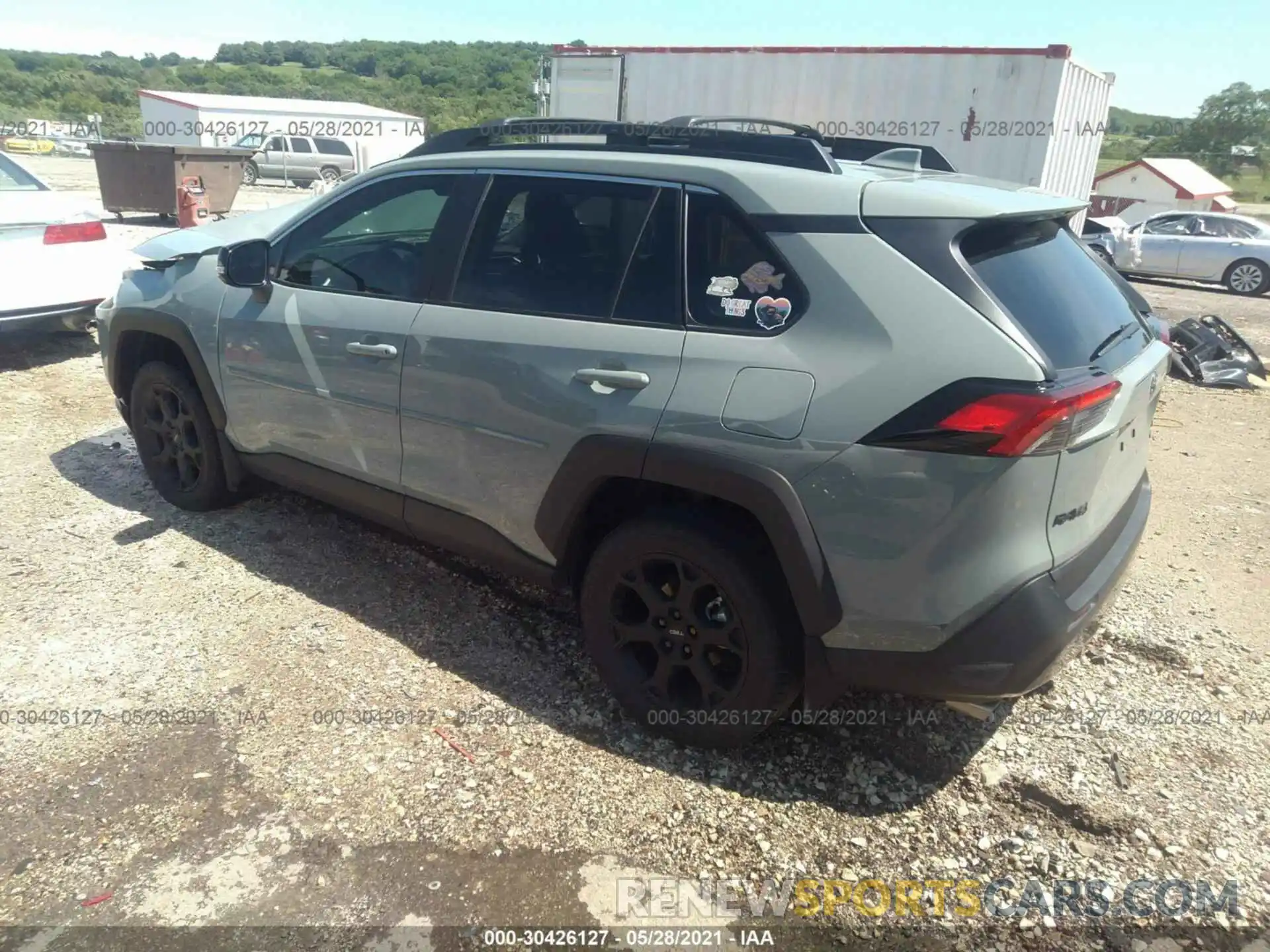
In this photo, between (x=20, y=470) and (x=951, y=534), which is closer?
(x=951, y=534)

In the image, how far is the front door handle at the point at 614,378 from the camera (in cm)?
261

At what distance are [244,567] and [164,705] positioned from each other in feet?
3.30

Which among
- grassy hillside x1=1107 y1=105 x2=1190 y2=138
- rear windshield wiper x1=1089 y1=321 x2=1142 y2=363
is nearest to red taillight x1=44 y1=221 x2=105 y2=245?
rear windshield wiper x1=1089 y1=321 x2=1142 y2=363

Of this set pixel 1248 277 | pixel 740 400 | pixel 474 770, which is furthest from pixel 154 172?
pixel 1248 277

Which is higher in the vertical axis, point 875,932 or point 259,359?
point 259,359

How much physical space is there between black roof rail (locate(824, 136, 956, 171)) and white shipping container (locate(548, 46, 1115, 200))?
6.00 meters

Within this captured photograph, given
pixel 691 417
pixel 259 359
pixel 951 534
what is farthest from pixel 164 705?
pixel 951 534

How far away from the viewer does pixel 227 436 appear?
4.07m

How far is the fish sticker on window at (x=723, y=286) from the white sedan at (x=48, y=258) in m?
5.54

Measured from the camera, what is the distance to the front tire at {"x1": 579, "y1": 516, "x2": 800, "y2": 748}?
254 centimetres

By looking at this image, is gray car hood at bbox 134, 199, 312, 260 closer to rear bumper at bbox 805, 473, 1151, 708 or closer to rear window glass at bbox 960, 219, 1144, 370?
rear window glass at bbox 960, 219, 1144, 370

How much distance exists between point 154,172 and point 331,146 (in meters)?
12.8

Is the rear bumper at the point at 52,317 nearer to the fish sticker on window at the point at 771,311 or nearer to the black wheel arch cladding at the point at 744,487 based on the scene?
the black wheel arch cladding at the point at 744,487

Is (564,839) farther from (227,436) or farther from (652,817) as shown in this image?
(227,436)
